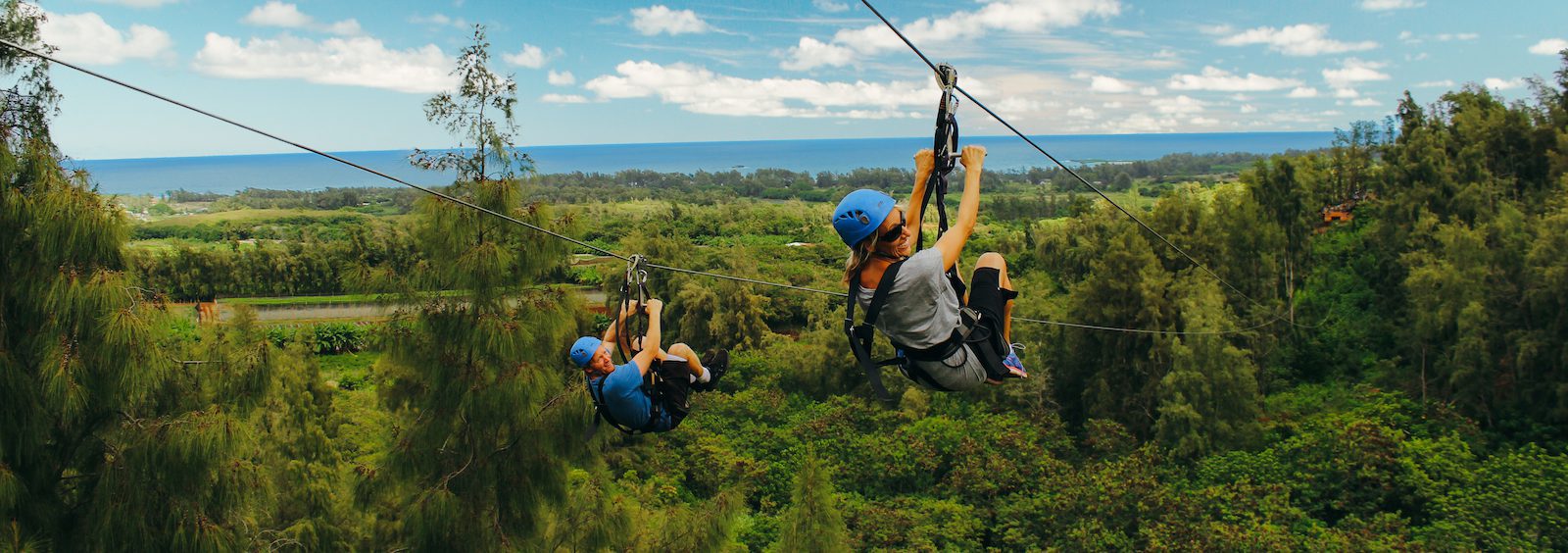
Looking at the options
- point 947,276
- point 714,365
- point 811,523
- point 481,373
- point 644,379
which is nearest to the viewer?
point 947,276

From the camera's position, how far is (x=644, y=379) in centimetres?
489

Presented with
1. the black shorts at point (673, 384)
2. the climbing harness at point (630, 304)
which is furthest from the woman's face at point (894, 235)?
the black shorts at point (673, 384)

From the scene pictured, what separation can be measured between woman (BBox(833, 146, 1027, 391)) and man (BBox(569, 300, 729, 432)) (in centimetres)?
156

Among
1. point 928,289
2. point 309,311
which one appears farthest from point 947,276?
point 309,311

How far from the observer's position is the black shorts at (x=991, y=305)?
3.68 meters

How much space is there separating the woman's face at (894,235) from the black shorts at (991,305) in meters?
0.39

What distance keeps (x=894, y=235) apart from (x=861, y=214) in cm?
17

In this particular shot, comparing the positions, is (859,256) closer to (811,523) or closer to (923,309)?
(923,309)

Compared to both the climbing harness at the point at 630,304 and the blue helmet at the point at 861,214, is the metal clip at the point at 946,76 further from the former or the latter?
the climbing harness at the point at 630,304

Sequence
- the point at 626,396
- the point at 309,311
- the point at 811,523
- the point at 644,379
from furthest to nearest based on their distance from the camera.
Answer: the point at 309,311 → the point at 811,523 → the point at 644,379 → the point at 626,396

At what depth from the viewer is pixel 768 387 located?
22.5m

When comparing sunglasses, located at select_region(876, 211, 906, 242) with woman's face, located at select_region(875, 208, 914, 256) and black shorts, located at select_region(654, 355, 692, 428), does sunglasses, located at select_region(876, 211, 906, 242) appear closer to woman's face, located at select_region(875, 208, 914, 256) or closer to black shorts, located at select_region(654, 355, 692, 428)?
woman's face, located at select_region(875, 208, 914, 256)

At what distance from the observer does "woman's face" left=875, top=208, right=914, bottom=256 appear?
331 cm

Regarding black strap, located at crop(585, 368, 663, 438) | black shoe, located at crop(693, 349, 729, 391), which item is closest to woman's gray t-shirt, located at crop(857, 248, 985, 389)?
black strap, located at crop(585, 368, 663, 438)
